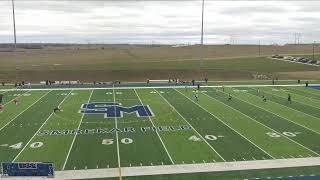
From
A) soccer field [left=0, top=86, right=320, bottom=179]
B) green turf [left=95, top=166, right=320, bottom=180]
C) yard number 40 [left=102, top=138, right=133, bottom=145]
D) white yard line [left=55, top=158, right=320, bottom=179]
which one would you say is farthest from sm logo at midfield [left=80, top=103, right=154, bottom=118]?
green turf [left=95, top=166, right=320, bottom=180]

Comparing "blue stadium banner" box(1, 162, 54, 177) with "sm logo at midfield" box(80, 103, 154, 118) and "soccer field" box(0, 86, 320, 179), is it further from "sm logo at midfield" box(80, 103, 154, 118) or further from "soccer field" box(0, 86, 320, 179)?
"sm logo at midfield" box(80, 103, 154, 118)

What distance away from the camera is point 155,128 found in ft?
92.1

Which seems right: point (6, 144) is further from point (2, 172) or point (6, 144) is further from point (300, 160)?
point (300, 160)

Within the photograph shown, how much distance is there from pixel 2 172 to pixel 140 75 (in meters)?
51.4

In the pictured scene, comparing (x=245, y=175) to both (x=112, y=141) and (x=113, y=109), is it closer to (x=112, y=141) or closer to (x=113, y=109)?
(x=112, y=141)

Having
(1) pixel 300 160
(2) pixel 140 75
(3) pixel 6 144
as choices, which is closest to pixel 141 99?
(3) pixel 6 144

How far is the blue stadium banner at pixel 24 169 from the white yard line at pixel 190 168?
86 centimetres

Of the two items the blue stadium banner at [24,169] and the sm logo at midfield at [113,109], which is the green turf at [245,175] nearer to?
the blue stadium banner at [24,169]

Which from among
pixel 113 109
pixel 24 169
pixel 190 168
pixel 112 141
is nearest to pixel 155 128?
pixel 112 141

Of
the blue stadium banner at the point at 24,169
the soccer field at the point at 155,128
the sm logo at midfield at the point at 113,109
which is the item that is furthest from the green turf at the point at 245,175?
the sm logo at midfield at the point at 113,109

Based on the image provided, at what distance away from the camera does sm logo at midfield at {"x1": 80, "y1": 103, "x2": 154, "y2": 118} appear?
33.1 meters

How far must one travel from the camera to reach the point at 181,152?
22266mm

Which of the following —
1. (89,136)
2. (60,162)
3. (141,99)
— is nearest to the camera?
(60,162)

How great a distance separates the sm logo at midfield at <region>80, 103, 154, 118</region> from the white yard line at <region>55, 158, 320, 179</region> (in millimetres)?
13109
